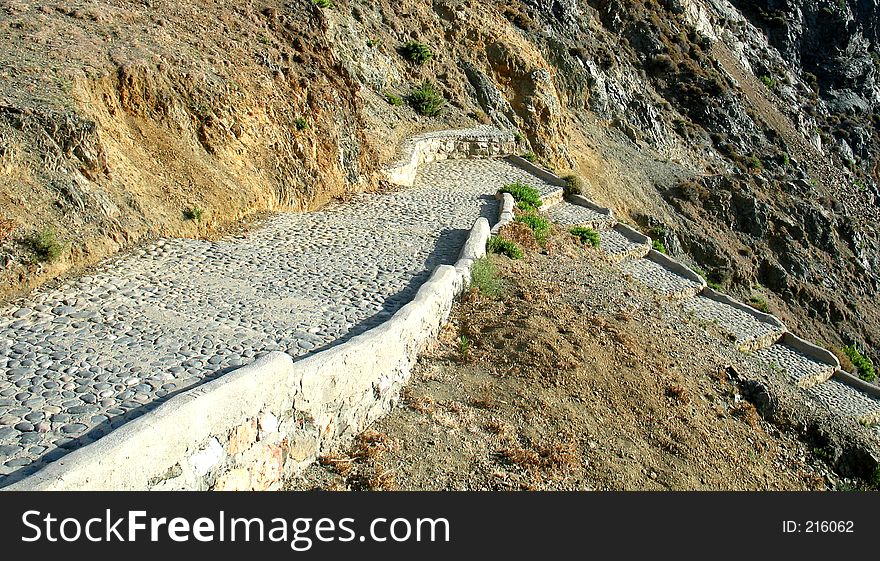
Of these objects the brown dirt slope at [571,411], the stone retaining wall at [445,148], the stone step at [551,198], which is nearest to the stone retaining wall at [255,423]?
the brown dirt slope at [571,411]

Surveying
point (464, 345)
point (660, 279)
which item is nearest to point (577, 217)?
point (660, 279)

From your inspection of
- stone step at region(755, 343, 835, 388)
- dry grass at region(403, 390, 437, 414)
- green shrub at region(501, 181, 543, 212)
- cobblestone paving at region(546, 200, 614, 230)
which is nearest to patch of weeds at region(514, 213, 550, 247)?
green shrub at region(501, 181, 543, 212)

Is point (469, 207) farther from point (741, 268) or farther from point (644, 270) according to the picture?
point (741, 268)

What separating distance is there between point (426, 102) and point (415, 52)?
1.97 m

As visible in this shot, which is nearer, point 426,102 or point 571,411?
point 571,411

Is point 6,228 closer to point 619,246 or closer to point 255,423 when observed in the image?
point 255,423

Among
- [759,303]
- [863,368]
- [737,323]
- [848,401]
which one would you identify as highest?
[848,401]

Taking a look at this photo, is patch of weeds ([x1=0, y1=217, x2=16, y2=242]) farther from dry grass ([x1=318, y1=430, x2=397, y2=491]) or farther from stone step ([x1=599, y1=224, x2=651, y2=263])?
stone step ([x1=599, y1=224, x2=651, y2=263])

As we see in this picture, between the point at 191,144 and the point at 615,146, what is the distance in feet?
61.5

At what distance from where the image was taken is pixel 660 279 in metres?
15.5

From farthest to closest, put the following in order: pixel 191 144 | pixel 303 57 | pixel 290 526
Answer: pixel 303 57
pixel 191 144
pixel 290 526

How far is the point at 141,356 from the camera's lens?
685 cm

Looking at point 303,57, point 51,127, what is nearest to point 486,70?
point 303,57

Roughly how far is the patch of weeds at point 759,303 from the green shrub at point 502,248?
39.0 ft
